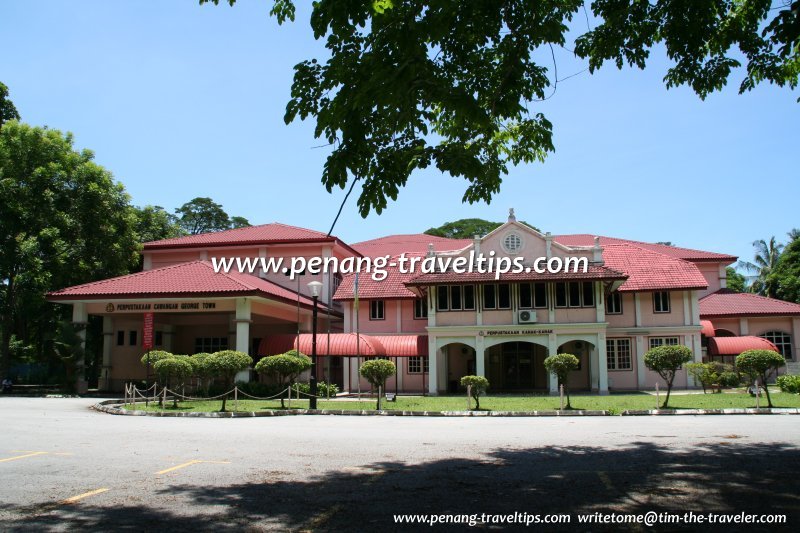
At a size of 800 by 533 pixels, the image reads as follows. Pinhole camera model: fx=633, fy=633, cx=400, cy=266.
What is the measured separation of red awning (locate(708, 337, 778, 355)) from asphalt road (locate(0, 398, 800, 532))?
19.3 metres

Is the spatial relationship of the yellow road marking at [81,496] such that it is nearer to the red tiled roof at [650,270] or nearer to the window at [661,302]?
the red tiled roof at [650,270]

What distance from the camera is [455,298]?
29.4m

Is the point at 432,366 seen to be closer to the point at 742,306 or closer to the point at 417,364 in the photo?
the point at 417,364

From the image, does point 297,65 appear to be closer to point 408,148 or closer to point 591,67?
point 408,148

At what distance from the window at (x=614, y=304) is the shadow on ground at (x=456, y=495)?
2309cm

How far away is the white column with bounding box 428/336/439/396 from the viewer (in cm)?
2892

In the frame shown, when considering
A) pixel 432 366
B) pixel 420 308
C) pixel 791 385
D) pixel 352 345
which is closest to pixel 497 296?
pixel 432 366

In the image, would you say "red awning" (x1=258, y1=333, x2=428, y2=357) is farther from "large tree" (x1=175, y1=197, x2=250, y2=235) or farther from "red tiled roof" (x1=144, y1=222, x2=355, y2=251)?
"large tree" (x1=175, y1=197, x2=250, y2=235)

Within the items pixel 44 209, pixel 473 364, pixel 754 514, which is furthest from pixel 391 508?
pixel 44 209

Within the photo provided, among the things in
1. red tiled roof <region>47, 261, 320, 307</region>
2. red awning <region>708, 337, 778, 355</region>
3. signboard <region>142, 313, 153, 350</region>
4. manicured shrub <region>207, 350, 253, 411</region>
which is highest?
red tiled roof <region>47, 261, 320, 307</region>

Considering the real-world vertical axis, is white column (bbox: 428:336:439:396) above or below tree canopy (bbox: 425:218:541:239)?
below

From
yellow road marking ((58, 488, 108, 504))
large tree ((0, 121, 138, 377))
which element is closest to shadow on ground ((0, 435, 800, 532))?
yellow road marking ((58, 488, 108, 504))

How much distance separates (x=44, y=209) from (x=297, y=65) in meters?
26.8

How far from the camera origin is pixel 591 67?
8.79 m
